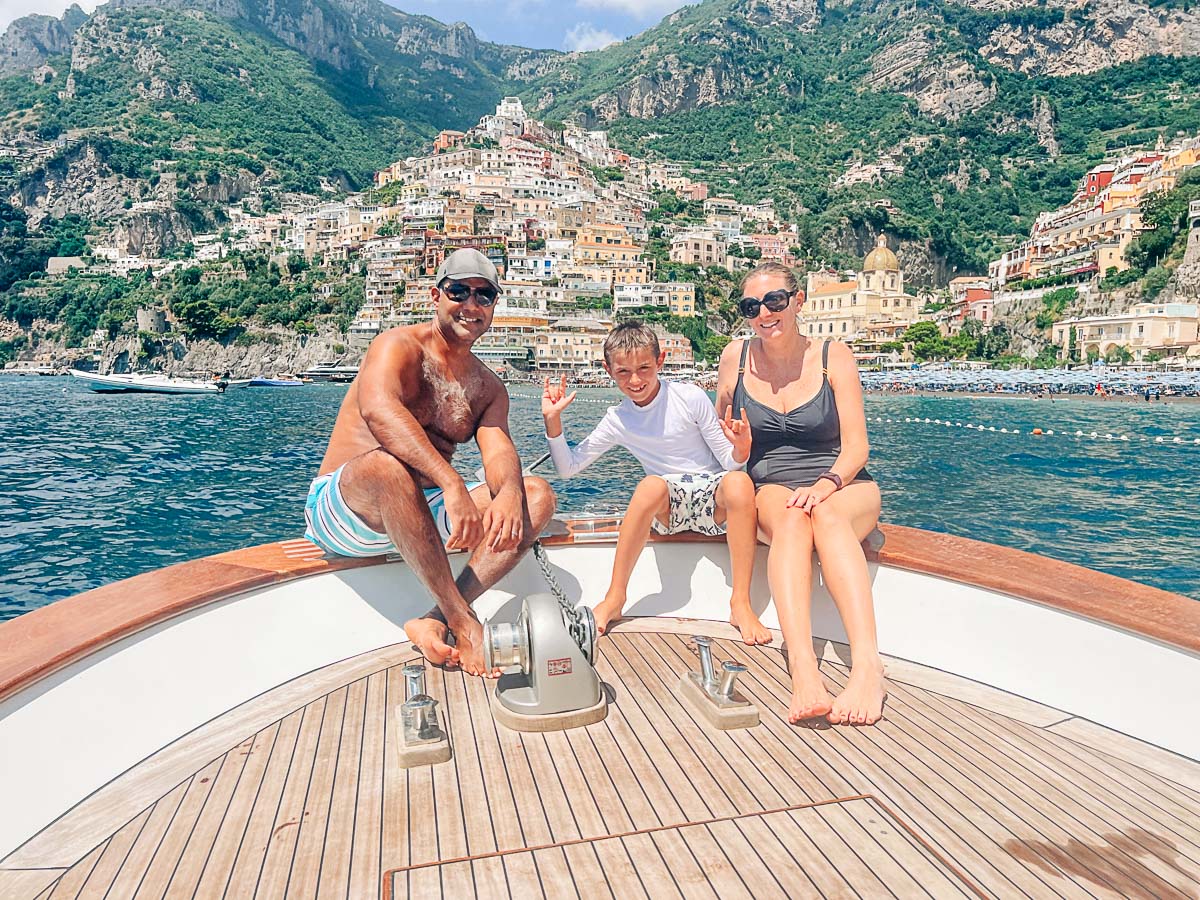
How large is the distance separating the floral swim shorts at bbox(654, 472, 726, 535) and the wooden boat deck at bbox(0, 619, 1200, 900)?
611 millimetres

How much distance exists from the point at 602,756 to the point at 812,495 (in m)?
0.84

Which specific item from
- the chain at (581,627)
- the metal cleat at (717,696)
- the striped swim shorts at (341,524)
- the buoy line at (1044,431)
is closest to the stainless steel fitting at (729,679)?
the metal cleat at (717,696)

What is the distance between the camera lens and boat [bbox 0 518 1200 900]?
116 cm

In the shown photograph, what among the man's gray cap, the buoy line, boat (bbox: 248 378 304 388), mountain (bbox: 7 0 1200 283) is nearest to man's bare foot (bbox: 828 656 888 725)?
the man's gray cap

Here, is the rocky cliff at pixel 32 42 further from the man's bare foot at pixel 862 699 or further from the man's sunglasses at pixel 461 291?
the man's bare foot at pixel 862 699

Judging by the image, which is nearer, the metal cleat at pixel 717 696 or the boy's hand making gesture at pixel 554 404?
the metal cleat at pixel 717 696

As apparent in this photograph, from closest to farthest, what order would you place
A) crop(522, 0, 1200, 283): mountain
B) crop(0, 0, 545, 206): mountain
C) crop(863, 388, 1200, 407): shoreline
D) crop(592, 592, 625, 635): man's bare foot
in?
crop(592, 592, 625, 635): man's bare foot < crop(863, 388, 1200, 407): shoreline < crop(522, 0, 1200, 283): mountain < crop(0, 0, 545, 206): mountain

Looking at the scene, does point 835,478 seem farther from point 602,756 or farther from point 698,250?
point 698,250

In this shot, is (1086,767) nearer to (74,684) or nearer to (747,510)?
(747,510)

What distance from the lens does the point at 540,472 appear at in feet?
51.8

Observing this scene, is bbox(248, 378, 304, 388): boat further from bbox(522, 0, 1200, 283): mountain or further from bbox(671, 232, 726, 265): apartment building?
bbox(522, 0, 1200, 283): mountain

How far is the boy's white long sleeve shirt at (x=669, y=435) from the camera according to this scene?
2.26 m

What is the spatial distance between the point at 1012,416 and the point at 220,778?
32.8 m

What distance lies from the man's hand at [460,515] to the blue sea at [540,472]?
3.95 m
